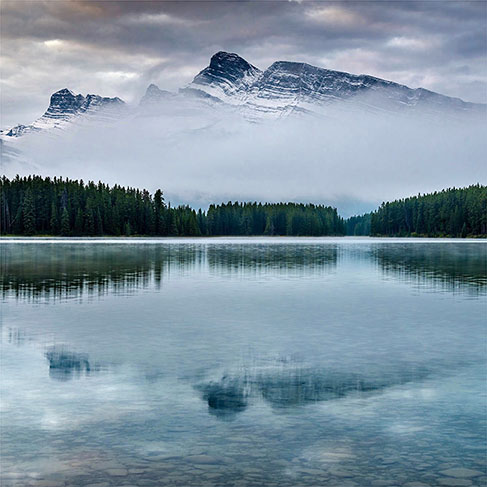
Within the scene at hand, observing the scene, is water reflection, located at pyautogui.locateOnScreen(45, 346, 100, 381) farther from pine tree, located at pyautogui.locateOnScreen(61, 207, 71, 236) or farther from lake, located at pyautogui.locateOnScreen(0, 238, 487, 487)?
pine tree, located at pyautogui.locateOnScreen(61, 207, 71, 236)

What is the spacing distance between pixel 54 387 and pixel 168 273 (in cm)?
3380

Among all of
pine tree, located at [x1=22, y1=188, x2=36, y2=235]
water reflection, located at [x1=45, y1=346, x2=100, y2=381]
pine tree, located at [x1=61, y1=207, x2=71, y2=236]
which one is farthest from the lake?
pine tree, located at [x1=22, y1=188, x2=36, y2=235]

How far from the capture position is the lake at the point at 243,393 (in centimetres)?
989

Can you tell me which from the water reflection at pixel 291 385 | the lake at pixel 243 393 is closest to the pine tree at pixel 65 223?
the lake at pixel 243 393

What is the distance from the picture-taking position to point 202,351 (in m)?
18.7

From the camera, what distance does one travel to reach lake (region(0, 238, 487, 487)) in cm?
989

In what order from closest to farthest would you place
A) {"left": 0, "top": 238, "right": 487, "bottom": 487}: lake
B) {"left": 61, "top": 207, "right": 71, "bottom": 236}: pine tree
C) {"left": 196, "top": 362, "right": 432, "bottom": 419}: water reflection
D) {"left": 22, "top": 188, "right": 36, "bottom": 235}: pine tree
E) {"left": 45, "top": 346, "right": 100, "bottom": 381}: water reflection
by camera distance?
{"left": 0, "top": 238, "right": 487, "bottom": 487}: lake → {"left": 196, "top": 362, "right": 432, "bottom": 419}: water reflection → {"left": 45, "top": 346, "right": 100, "bottom": 381}: water reflection → {"left": 22, "top": 188, "right": 36, "bottom": 235}: pine tree → {"left": 61, "top": 207, "right": 71, "bottom": 236}: pine tree

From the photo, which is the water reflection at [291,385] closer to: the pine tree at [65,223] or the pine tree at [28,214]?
the pine tree at [65,223]

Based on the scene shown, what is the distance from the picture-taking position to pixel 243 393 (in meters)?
14.1

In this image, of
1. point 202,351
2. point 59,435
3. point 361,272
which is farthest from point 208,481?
point 361,272

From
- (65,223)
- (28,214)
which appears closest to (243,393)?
(65,223)

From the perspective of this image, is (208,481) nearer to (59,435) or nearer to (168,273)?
(59,435)

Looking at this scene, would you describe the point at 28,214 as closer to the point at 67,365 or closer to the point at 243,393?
the point at 67,365

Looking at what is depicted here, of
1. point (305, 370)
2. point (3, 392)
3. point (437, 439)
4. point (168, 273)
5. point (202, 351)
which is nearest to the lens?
point (437, 439)
